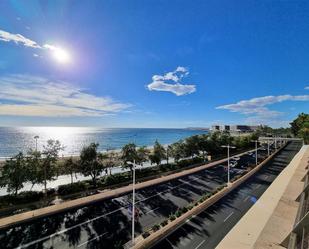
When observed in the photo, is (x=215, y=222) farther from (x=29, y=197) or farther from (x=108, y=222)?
(x=29, y=197)

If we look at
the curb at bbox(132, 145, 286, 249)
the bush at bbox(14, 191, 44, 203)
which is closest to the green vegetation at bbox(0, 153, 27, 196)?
the bush at bbox(14, 191, 44, 203)

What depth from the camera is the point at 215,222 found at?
22.9 meters

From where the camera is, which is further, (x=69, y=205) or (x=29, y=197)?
(x=29, y=197)

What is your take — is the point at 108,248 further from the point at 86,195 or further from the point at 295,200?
the point at 295,200

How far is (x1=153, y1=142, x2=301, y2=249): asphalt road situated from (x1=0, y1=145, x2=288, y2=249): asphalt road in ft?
0.32

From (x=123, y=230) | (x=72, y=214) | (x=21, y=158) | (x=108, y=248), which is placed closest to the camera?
(x=108, y=248)

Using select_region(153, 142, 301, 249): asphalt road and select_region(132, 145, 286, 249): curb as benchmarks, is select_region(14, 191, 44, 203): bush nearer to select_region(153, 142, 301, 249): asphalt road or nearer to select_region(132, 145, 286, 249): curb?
select_region(132, 145, 286, 249): curb

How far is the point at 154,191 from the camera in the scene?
108ft

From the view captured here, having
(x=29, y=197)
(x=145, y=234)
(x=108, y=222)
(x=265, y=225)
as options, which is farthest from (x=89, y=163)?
(x=265, y=225)

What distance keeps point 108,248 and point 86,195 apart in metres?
13.0

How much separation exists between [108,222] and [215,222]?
11.6 metres

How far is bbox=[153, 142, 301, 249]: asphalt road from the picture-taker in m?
19.1

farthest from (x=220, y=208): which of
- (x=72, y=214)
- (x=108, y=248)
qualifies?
(x=72, y=214)

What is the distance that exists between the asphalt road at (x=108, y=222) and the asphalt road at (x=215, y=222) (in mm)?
97
